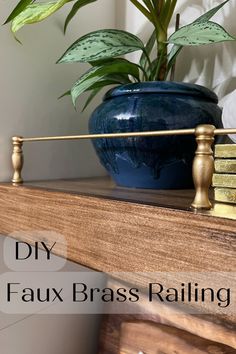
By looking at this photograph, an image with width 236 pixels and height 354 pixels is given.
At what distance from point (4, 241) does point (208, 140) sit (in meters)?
0.51

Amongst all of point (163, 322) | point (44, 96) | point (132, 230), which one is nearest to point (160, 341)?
point (163, 322)

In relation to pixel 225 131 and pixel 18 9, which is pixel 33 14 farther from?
pixel 225 131

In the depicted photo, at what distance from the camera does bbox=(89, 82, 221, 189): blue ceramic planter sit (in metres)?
0.53

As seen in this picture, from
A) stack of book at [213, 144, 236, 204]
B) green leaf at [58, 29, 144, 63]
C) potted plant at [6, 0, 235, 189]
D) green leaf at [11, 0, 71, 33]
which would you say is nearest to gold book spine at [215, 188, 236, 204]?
stack of book at [213, 144, 236, 204]

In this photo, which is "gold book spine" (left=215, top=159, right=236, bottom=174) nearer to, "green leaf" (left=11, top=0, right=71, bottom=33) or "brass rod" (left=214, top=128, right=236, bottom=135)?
"brass rod" (left=214, top=128, right=236, bottom=135)

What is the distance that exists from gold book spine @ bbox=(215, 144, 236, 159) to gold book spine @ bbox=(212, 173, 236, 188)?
2 centimetres

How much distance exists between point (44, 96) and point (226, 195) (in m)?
0.52

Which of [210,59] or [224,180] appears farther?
[210,59]

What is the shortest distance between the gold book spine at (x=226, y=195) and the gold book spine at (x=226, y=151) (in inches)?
1.4

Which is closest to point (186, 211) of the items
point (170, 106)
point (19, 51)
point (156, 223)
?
point (156, 223)

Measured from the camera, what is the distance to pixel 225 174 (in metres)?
0.36

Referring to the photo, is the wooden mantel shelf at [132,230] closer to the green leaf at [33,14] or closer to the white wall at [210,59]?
the green leaf at [33,14]

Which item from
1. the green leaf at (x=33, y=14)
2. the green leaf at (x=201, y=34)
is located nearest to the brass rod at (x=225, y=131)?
the green leaf at (x=201, y=34)

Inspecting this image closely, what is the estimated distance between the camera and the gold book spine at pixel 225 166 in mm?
354
